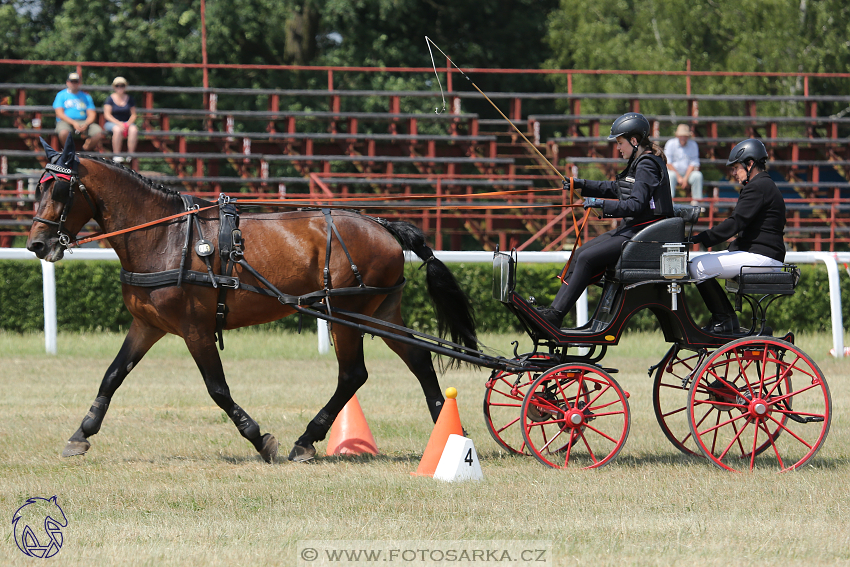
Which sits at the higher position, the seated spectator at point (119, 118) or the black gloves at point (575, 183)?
the seated spectator at point (119, 118)

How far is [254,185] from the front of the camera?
59.7ft

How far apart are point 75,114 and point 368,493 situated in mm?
11762

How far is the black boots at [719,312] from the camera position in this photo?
6.66m

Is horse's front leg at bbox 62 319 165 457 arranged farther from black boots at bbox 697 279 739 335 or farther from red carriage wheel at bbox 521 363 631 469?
black boots at bbox 697 279 739 335

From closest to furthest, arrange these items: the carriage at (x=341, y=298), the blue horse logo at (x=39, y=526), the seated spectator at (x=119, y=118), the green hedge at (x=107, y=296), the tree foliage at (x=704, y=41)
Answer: the blue horse logo at (x=39, y=526) → the carriage at (x=341, y=298) → the green hedge at (x=107, y=296) → the seated spectator at (x=119, y=118) → the tree foliage at (x=704, y=41)

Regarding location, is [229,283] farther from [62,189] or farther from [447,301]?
[447,301]

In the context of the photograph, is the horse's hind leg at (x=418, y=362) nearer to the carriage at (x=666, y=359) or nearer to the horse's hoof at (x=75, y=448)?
the carriage at (x=666, y=359)

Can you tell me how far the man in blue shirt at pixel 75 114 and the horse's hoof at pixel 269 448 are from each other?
401 inches

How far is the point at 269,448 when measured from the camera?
21.9ft

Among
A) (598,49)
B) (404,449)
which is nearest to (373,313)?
(404,449)

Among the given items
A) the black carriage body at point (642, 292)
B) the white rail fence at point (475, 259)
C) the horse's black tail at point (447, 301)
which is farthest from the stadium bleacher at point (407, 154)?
the black carriage body at point (642, 292)

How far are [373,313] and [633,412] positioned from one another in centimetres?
281

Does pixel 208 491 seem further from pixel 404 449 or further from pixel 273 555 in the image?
pixel 404 449

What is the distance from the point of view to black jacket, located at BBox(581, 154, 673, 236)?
20.7ft
